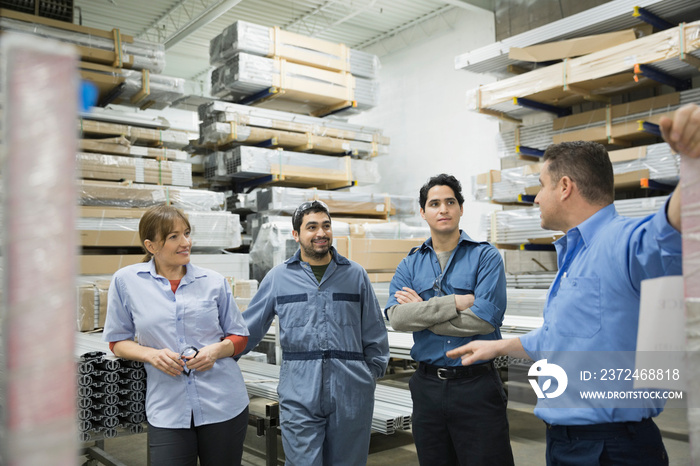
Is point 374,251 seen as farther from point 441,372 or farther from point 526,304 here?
point 441,372

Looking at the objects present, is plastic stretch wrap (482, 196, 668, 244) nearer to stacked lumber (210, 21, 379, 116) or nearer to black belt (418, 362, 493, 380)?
stacked lumber (210, 21, 379, 116)

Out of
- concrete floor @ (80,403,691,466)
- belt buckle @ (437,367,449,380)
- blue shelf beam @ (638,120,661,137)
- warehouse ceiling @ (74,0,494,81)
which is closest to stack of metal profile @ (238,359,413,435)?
concrete floor @ (80,403,691,466)

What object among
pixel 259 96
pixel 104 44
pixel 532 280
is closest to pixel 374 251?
pixel 532 280

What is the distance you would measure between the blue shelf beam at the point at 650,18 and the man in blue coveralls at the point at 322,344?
498 centimetres

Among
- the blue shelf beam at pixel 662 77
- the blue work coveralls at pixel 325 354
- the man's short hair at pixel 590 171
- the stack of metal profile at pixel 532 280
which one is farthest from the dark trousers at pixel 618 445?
the stack of metal profile at pixel 532 280

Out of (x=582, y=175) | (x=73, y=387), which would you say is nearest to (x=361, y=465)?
(x=582, y=175)

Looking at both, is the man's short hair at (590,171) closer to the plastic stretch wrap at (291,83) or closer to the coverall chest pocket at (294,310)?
the coverall chest pocket at (294,310)

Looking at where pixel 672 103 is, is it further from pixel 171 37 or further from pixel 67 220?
pixel 171 37

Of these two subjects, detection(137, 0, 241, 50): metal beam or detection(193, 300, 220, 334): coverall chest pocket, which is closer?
detection(193, 300, 220, 334): coverall chest pocket

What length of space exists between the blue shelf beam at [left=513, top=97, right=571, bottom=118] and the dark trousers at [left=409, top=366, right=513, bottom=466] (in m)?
5.31

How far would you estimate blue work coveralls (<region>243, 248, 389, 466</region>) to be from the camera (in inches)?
112

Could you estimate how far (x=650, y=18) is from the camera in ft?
20.7

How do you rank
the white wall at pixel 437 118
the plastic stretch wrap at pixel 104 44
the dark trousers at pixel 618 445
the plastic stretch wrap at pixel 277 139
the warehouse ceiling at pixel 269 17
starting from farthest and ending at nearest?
the warehouse ceiling at pixel 269 17, the white wall at pixel 437 118, the plastic stretch wrap at pixel 277 139, the plastic stretch wrap at pixel 104 44, the dark trousers at pixel 618 445

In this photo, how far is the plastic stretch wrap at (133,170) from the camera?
7.19 meters
